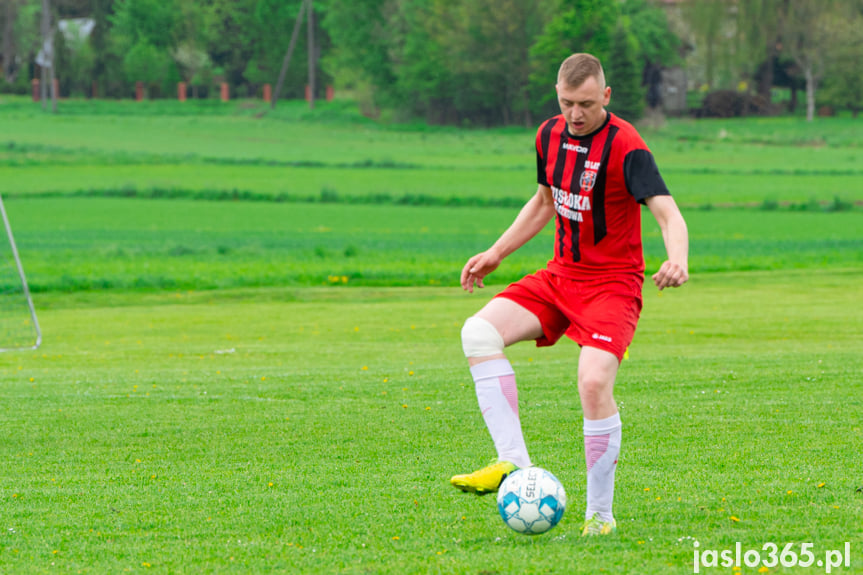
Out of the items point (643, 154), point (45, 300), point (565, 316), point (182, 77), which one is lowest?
point (45, 300)

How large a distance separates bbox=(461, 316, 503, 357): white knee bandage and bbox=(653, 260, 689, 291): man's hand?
1.00m

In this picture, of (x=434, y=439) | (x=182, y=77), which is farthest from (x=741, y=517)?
(x=182, y=77)

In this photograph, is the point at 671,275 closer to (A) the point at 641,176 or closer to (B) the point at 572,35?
(A) the point at 641,176

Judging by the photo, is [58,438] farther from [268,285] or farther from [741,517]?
[268,285]

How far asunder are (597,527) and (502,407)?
2.62 feet

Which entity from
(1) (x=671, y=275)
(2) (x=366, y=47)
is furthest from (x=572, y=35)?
(1) (x=671, y=275)

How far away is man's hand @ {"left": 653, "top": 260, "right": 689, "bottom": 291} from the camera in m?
4.97

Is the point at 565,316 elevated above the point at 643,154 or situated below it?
below

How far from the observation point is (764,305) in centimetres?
1895

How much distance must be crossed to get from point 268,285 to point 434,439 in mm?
16255

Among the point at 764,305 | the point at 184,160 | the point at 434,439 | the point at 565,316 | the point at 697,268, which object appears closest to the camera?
the point at 565,316

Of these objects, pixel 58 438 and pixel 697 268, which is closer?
pixel 58 438

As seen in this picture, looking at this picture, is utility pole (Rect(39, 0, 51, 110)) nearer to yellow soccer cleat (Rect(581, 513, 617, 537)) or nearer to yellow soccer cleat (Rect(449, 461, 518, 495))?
yellow soccer cleat (Rect(449, 461, 518, 495))

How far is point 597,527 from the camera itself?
17.4 feet
